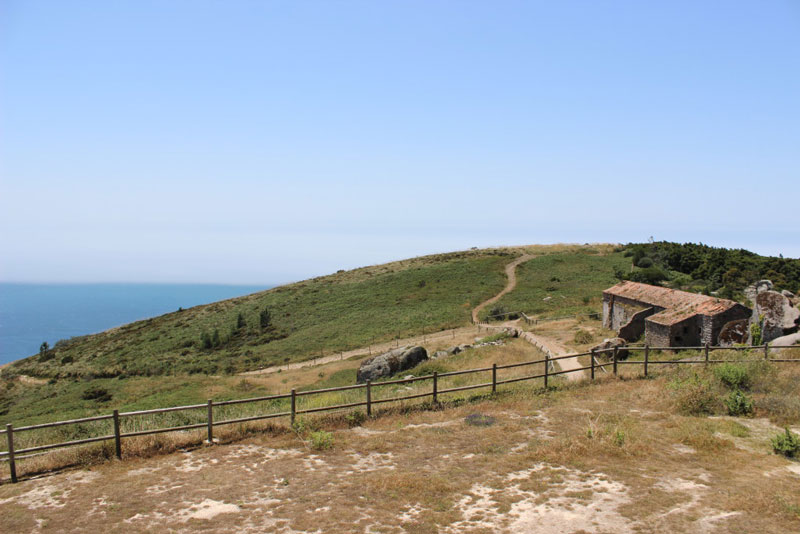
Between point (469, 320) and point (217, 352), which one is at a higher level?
point (469, 320)

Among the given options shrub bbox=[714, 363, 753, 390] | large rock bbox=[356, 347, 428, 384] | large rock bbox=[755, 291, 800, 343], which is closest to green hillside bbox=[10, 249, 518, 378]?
large rock bbox=[356, 347, 428, 384]

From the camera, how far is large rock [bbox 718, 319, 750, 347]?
2728cm

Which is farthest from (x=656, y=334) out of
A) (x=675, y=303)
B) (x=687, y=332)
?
(x=675, y=303)

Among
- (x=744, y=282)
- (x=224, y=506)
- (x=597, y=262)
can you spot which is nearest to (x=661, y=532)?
(x=224, y=506)

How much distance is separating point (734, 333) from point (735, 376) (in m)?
12.0

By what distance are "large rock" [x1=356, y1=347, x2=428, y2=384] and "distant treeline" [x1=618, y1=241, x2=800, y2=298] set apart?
28391 millimetres

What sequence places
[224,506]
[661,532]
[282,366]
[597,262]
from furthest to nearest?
1. [597,262]
2. [282,366]
3. [224,506]
4. [661,532]

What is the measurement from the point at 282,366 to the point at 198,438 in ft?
113

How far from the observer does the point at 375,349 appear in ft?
156

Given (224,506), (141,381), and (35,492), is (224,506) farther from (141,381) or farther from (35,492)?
(141,381)

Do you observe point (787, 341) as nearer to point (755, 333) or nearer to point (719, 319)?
point (755, 333)

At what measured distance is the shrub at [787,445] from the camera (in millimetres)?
12047

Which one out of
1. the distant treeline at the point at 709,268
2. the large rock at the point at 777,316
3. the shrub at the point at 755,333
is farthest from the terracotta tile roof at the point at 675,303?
the distant treeline at the point at 709,268

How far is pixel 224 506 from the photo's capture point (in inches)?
395
